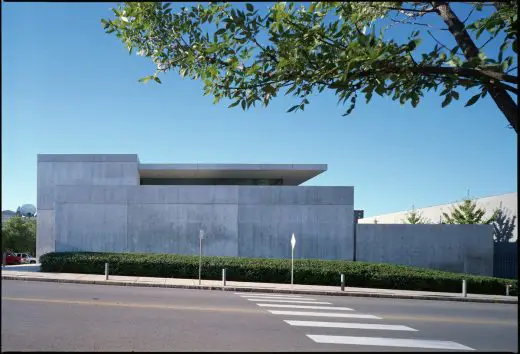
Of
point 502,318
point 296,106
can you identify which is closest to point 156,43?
point 296,106

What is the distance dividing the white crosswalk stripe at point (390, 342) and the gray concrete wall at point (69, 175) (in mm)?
25916

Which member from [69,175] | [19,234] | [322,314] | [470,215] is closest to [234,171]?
[69,175]

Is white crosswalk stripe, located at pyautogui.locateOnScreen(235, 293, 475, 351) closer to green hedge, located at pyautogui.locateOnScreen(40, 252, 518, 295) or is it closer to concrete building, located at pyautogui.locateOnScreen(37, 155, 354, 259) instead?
green hedge, located at pyautogui.locateOnScreen(40, 252, 518, 295)

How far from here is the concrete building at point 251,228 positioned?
24.8 m

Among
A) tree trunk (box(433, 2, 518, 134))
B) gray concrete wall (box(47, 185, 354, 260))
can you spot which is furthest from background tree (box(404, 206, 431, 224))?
tree trunk (box(433, 2, 518, 134))

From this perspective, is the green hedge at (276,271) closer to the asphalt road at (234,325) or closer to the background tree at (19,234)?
the asphalt road at (234,325)

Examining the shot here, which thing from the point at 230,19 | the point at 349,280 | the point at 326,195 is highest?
the point at 230,19

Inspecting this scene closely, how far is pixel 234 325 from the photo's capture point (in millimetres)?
9609

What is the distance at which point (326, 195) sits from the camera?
85.6 feet

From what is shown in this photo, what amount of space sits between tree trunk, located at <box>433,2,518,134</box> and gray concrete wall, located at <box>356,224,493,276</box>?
20.2 meters

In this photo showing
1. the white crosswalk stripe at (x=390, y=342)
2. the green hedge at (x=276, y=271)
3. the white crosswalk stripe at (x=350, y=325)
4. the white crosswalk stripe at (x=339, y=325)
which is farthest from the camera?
the green hedge at (x=276, y=271)

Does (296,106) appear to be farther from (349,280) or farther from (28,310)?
(349,280)

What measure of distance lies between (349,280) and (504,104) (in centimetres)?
1608

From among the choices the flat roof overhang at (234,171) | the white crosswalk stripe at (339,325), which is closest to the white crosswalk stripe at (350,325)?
the white crosswalk stripe at (339,325)
